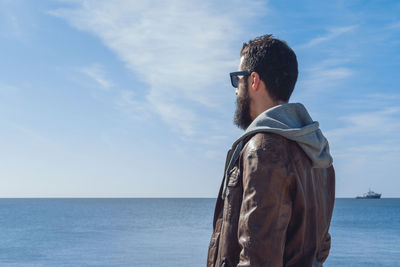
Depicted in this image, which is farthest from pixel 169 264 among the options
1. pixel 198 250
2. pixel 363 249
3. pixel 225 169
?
pixel 225 169

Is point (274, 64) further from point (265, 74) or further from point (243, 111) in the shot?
point (243, 111)

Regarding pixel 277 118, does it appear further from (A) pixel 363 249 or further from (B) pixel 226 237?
(A) pixel 363 249

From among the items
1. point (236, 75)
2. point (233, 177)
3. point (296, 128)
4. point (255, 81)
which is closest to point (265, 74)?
point (255, 81)

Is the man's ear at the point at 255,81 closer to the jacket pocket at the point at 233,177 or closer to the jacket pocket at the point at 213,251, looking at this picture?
the jacket pocket at the point at 233,177

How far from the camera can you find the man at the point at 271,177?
6.99 ft

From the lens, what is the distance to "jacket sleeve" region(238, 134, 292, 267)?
211 cm

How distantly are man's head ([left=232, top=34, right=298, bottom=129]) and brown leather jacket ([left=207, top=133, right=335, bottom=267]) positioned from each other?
1.09ft

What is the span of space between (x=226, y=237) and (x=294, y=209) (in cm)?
34

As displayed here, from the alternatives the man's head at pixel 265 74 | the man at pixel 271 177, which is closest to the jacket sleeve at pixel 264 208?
the man at pixel 271 177

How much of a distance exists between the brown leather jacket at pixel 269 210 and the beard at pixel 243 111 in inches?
14.4

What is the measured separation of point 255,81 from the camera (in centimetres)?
250

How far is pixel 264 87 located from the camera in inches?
98.4

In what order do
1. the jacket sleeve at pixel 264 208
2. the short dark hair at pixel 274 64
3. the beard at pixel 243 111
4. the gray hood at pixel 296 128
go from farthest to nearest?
the beard at pixel 243 111, the short dark hair at pixel 274 64, the gray hood at pixel 296 128, the jacket sleeve at pixel 264 208

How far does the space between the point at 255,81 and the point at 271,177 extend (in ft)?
1.91
